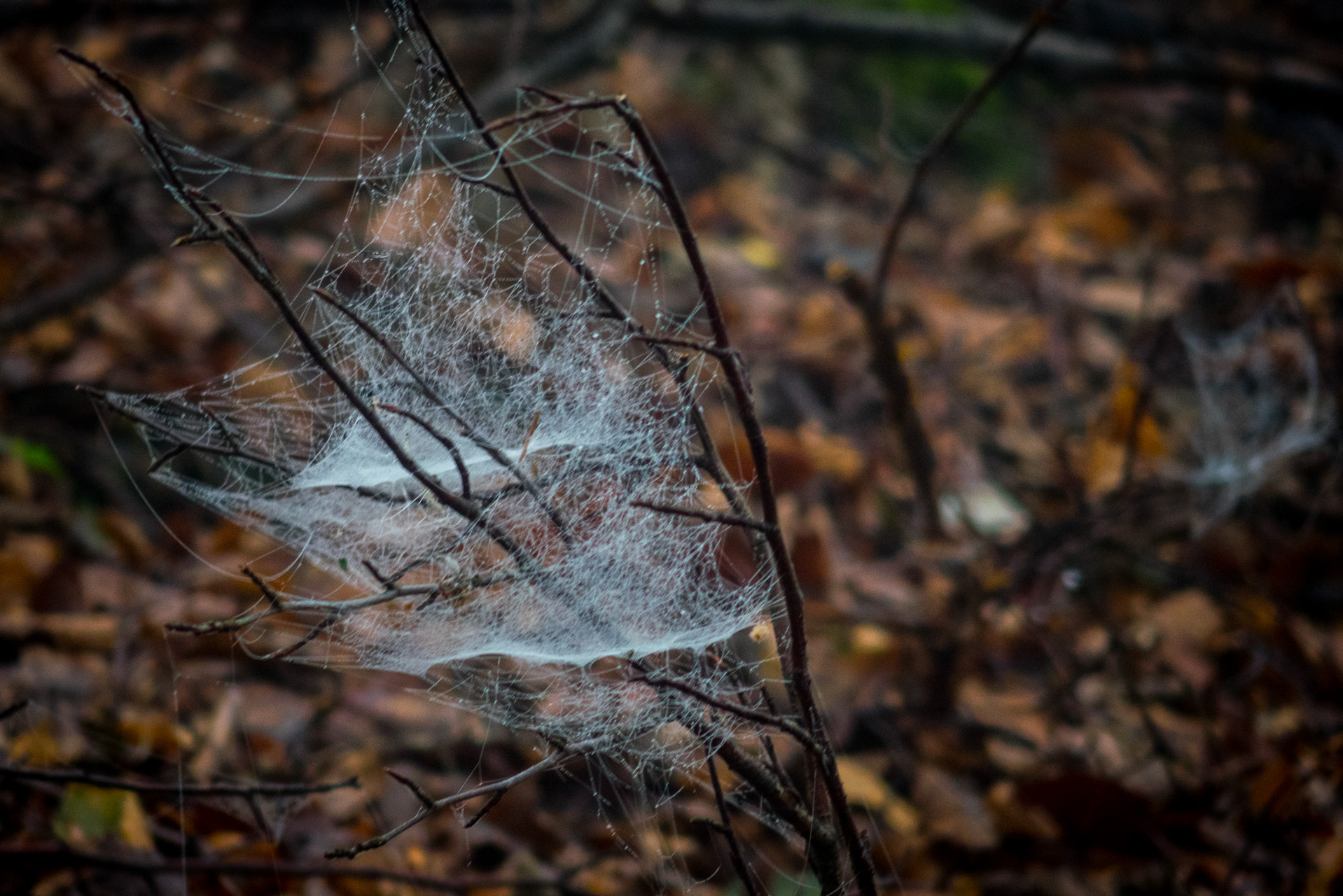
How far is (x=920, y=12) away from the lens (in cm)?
385

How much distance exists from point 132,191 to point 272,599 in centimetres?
196

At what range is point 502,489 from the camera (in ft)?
3.20

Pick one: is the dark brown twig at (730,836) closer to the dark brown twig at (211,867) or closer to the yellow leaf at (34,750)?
the dark brown twig at (211,867)

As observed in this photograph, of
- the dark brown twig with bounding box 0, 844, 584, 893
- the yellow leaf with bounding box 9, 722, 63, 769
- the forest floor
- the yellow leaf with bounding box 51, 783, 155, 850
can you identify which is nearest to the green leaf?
the forest floor

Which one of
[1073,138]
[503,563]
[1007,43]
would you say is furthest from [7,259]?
[1073,138]

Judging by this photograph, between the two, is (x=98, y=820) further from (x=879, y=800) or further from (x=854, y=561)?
(x=854, y=561)

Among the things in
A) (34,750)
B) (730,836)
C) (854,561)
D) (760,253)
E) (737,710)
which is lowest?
(730,836)

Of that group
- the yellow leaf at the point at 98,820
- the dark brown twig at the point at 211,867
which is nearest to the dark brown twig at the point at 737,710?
the dark brown twig at the point at 211,867

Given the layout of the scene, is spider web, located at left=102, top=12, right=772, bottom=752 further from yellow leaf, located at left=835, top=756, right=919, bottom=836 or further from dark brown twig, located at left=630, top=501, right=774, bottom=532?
yellow leaf, located at left=835, top=756, right=919, bottom=836

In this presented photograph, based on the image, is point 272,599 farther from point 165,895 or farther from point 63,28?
point 63,28

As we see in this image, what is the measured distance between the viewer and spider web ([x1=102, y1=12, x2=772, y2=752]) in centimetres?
100

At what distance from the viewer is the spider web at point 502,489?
1.00 meters

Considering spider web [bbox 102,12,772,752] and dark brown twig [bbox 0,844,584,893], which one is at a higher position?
spider web [bbox 102,12,772,752]

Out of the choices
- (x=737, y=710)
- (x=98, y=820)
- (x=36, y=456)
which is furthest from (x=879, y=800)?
(x=36, y=456)
